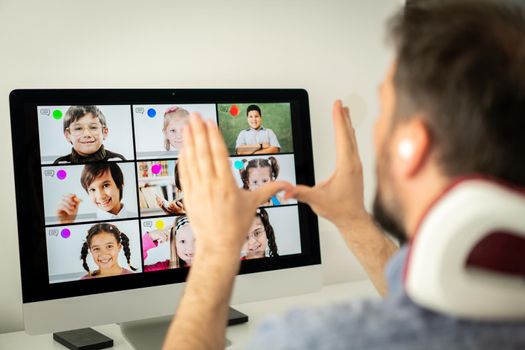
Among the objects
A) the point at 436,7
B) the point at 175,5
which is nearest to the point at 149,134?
the point at 175,5

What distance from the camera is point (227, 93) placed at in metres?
1.44

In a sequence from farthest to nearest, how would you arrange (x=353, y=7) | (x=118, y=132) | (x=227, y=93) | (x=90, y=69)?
(x=353, y=7)
(x=90, y=69)
(x=227, y=93)
(x=118, y=132)

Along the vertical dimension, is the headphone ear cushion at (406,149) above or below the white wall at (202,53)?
below

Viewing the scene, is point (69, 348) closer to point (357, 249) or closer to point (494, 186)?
point (357, 249)

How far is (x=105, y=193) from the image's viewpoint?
1.32 metres

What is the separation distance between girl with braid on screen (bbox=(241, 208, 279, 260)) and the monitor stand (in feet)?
0.55

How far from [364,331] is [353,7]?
152 cm

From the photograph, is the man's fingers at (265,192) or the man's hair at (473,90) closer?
the man's hair at (473,90)

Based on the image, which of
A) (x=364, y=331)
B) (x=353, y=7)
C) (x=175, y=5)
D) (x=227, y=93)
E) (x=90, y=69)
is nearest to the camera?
(x=364, y=331)

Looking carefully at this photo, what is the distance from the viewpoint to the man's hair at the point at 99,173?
1.30 meters

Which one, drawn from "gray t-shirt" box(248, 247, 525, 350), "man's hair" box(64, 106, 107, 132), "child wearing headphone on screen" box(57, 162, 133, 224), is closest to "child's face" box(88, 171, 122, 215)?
"child wearing headphone on screen" box(57, 162, 133, 224)

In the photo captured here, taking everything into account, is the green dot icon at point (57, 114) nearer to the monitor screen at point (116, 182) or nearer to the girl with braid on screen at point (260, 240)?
the monitor screen at point (116, 182)

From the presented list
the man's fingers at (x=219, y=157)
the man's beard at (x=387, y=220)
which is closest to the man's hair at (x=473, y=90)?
the man's beard at (x=387, y=220)

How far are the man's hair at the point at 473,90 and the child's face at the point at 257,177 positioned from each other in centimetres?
79
